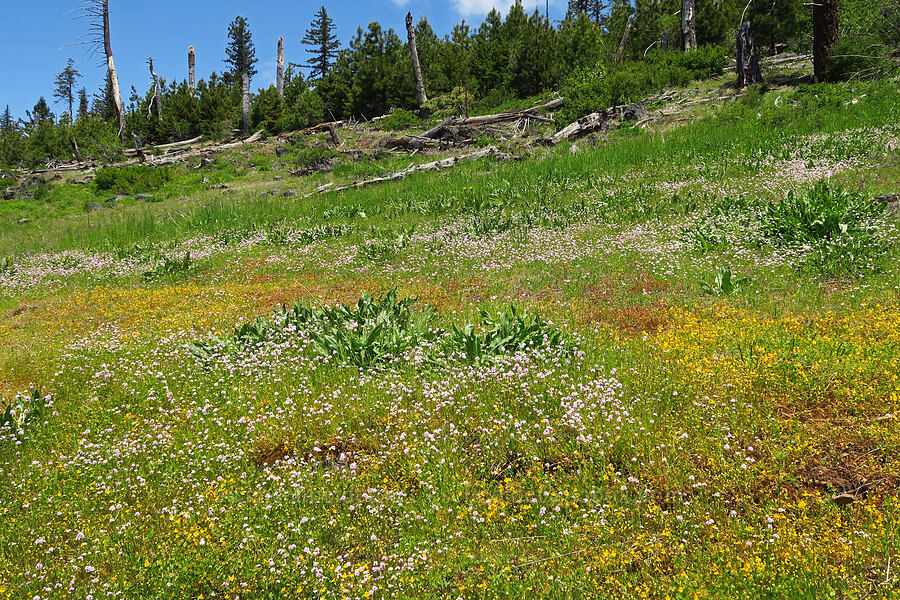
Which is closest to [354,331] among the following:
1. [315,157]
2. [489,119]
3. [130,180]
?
[315,157]

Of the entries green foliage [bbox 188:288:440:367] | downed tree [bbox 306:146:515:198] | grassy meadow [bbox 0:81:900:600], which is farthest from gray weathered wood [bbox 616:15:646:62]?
green foliage [bbox 188:288:440:367]

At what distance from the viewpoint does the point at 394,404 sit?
501cm

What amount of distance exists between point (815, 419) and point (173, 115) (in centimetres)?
4717

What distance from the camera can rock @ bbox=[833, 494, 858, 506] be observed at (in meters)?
3.39

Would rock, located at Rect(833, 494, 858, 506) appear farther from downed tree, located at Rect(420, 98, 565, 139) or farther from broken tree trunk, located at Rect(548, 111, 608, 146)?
downed tree, located at Rect(420, 98, 565, 139)

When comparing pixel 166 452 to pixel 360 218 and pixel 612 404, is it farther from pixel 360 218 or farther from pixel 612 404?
pixel 360 218

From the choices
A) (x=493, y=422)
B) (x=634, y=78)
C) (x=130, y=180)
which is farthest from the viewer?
(x=130, y=180)

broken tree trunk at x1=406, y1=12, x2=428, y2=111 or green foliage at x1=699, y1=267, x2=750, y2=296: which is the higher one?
broken tree trunk at x1=406, y1=12, x2=428, y2=111

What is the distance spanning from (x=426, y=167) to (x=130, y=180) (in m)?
16.8

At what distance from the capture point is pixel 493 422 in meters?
4.73

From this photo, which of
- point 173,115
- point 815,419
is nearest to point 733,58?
point 815,419

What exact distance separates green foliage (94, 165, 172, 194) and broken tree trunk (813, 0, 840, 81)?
1174 inches

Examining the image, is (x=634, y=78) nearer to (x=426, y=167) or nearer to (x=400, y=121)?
(x=426, y=167)

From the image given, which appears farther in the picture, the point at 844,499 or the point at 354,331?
the point at 354,331
